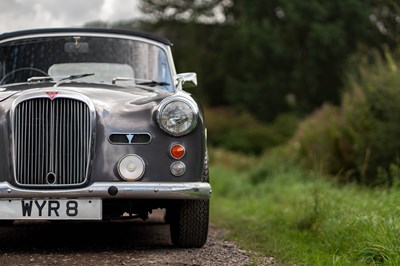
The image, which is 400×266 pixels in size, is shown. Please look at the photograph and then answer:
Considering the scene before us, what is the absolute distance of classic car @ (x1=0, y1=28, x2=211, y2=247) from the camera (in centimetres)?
518

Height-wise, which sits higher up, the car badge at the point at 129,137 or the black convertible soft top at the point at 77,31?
the black convertible soft top at the point at 77,31

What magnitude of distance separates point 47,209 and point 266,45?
32.5 meters

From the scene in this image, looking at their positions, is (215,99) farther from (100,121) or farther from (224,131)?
(100,121)

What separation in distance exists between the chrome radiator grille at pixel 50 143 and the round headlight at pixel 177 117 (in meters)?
0.51

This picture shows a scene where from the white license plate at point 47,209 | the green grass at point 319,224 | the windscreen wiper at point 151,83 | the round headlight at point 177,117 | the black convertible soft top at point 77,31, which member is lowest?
the green grass at point 319,224

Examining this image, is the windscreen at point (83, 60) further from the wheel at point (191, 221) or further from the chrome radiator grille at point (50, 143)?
the wheel at point (191, 221)

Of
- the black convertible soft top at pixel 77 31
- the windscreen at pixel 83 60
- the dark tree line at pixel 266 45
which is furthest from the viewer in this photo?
the dark tree line at pixel 266 45

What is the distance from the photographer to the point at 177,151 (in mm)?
5379

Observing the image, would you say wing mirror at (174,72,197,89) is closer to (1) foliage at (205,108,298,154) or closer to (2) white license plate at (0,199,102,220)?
(2) white license plate at (0,199,102,220)

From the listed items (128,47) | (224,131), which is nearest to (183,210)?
(128,47)

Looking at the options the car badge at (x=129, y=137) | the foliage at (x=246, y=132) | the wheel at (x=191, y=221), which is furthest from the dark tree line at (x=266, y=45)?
the car badge at (x=129, y=137)

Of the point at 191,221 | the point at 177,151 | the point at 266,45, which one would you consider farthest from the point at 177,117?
the point at 266,45

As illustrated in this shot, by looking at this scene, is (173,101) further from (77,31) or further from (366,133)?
(366,133)

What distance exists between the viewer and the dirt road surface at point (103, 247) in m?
5.14
